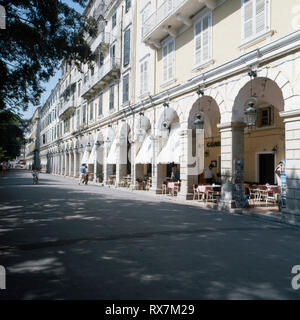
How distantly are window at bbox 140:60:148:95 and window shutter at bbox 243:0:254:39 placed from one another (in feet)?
27.2

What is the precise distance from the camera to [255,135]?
16609 mm

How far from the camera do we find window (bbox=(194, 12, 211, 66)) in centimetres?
1234

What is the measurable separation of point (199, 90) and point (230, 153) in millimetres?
3245

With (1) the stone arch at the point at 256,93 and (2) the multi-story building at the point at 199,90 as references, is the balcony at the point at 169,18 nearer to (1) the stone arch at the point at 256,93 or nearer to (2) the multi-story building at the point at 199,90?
(2) the multi-story building at the point at 199,90

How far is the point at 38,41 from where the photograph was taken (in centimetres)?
892

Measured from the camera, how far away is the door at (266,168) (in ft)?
51.5

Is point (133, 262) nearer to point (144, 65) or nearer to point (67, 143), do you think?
point (144, 65)

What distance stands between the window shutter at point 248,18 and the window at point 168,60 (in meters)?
5.14

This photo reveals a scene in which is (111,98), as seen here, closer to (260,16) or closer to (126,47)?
(126,47)

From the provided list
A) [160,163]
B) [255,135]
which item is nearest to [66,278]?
[160,163]

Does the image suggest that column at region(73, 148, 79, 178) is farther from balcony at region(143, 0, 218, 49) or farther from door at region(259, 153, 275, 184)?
door at region(259, 153, 275, 184)

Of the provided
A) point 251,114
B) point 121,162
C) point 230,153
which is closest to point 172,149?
point 230,153

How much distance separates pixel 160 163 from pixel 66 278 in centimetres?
1234

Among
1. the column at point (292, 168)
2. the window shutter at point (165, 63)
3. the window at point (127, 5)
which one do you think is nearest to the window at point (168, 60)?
the window shutter at point (165, 63)
